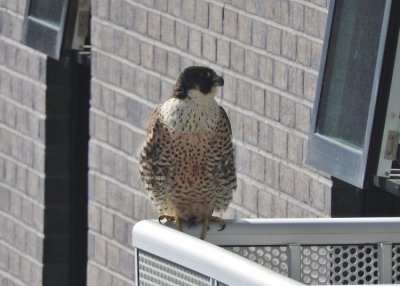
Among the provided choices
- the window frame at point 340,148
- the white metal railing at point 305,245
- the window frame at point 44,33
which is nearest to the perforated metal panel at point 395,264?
the white metal railing at point 305,245

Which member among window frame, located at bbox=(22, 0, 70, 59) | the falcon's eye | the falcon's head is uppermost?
the falcon's eye

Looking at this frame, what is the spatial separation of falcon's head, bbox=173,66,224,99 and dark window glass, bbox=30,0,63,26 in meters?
2.74

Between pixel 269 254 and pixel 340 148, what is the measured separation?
1.52m

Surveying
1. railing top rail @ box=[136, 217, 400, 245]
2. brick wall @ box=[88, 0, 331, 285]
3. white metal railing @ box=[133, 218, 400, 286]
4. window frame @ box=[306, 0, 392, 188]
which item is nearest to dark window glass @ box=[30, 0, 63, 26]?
brick wall @ box=[88, 0, 331, 285]

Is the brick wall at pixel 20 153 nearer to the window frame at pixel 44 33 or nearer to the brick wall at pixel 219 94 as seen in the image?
the window frame at pixel 44 33

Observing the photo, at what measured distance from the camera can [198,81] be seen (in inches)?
222

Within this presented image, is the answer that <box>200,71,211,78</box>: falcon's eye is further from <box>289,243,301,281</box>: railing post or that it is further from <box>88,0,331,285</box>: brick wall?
<box>289,243,301,281</box>: railing post

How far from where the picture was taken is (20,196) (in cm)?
873

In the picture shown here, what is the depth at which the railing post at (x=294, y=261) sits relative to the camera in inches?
161

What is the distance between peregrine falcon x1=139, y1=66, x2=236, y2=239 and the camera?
561cm

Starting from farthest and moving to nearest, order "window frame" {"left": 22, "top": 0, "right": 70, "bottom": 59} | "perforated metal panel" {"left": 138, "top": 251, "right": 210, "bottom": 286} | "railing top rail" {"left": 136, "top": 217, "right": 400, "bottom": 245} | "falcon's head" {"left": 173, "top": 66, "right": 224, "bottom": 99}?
"window frame" {"left": 22, "top": 0, "right": 70, "bottom": 59} → "falcon's head" {"left": 173, "top": 66, "right": 224, "bottom": 99} → "railing top rail" {"left": 136, "top": 217, "right": 400, "bottom": 245} → "perforated metal panel" {"left": 138, "top": 251, "right": 210, "bottom": 286}

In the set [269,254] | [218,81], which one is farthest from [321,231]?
[218,81]

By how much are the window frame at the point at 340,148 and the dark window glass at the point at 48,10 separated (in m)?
2.83

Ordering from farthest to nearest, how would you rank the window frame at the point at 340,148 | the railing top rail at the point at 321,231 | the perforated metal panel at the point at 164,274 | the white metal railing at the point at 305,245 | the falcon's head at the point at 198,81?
the falcon's head at the point at 198,81 → the window frame at the point at 340,148 → the railing top rail at the point at 321,231 → the white metal railing at the point at 305,245 → the perforated metal panel at the point at 164,274
